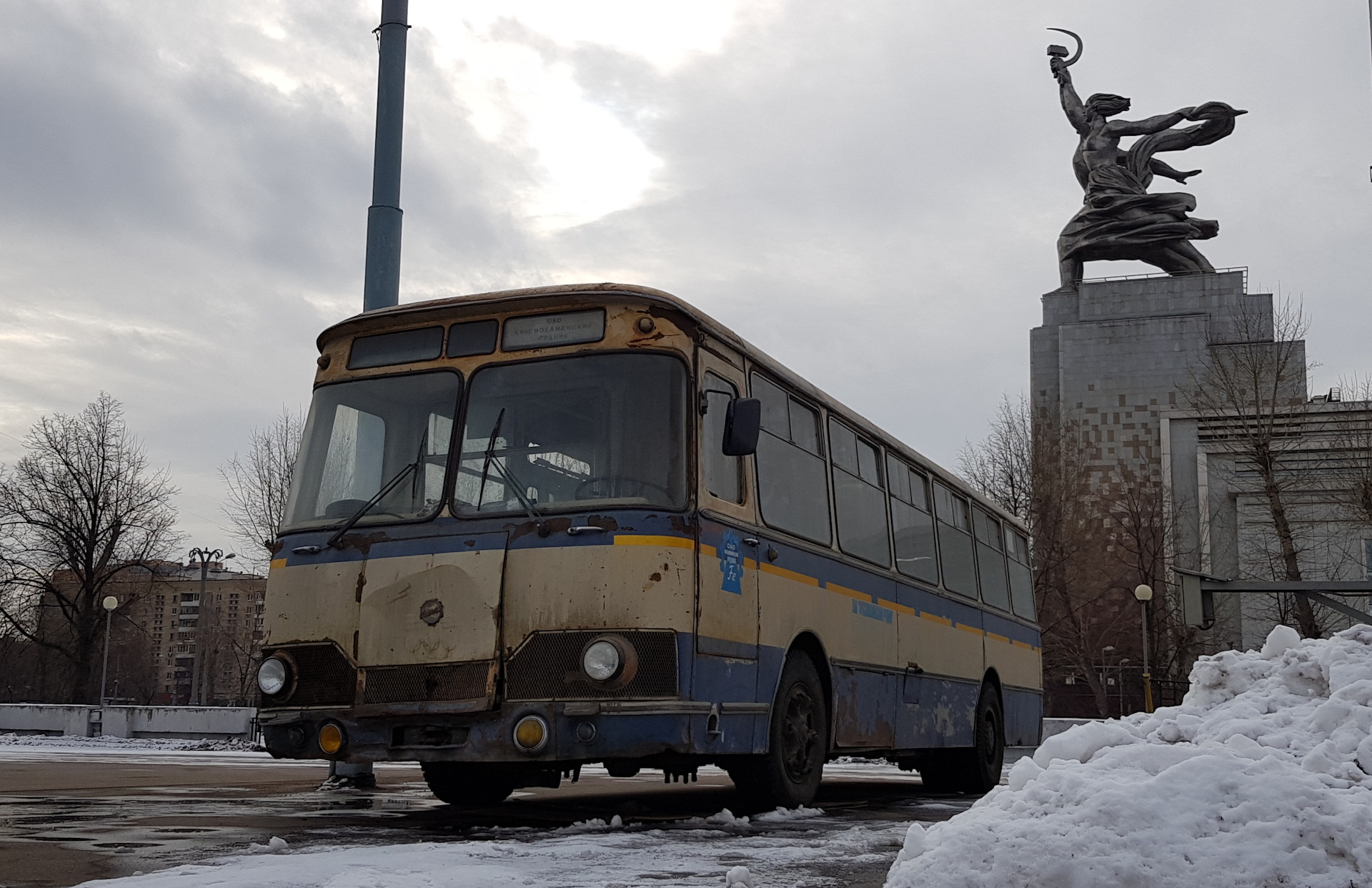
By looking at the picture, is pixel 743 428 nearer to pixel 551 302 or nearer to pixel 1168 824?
pixel 551 302

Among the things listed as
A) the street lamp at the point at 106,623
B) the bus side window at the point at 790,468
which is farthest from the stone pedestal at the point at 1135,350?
the bus side window at the point at 790,468

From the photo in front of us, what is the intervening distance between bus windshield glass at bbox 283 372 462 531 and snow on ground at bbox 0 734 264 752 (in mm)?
16930

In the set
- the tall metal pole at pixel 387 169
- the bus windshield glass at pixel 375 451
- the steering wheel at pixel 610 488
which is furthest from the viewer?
the tall metal pole at pixel 387 169

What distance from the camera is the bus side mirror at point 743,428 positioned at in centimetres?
819

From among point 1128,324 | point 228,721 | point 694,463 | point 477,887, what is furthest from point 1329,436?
point 477,887

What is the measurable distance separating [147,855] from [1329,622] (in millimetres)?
44730

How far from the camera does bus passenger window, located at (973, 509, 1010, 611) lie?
15000 millimetres

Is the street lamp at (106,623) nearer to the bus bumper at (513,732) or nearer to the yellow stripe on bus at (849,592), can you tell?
the yellow stripe on bus at (849,592)

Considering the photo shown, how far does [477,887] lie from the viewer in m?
5.42

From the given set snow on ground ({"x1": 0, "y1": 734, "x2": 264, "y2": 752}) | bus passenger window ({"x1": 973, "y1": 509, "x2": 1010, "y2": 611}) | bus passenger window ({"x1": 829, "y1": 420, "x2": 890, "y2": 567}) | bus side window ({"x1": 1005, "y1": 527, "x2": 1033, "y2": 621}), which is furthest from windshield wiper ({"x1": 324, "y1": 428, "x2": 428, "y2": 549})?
snow on ground ({"x1": 0, "y1": 734, "x2": 264, "y2": 752})

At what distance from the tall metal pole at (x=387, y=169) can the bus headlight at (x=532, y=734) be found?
651cm

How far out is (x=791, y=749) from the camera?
9305mm

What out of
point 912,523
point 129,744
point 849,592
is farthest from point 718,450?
point 129,744

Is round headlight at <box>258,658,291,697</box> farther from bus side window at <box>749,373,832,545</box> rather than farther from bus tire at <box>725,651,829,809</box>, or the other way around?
bus side window at <box>749,373,832,545</box>
